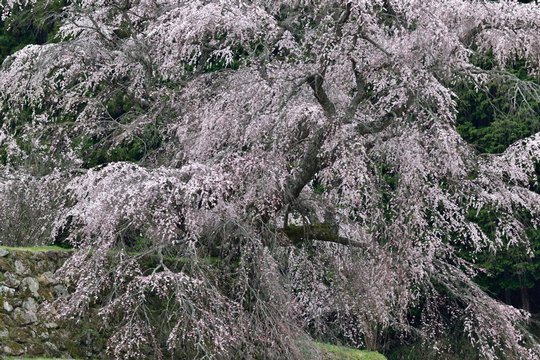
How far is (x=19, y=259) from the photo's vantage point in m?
7.64

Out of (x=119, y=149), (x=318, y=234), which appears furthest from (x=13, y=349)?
(x=119, y=149)

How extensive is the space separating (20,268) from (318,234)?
2.94m

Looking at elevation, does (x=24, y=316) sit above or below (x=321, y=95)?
below

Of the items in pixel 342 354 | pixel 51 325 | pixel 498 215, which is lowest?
pixel 498 215

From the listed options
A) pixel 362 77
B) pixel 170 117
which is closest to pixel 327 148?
A: pixel 362 77

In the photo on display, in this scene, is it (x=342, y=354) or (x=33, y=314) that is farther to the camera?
(x=342, y=354)

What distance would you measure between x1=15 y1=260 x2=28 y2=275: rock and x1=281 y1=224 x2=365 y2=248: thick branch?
257 centimetres

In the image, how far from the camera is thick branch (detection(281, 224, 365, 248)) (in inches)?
345

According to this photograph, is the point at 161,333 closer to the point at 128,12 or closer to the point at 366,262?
the point at 366,262

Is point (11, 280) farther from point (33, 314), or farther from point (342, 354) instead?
point (342, 354)

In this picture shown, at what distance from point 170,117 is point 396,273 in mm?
3244

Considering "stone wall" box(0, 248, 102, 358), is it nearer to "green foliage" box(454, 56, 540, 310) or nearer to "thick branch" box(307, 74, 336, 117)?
"thick branch" box(307, 74, 336, 117)

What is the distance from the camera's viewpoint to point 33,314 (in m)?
7.46

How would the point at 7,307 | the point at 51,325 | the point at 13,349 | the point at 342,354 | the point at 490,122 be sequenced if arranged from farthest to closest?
the point at 490,122
the point at 342,354
the point at 51,325
the point at 7,307
the point at 13,349
